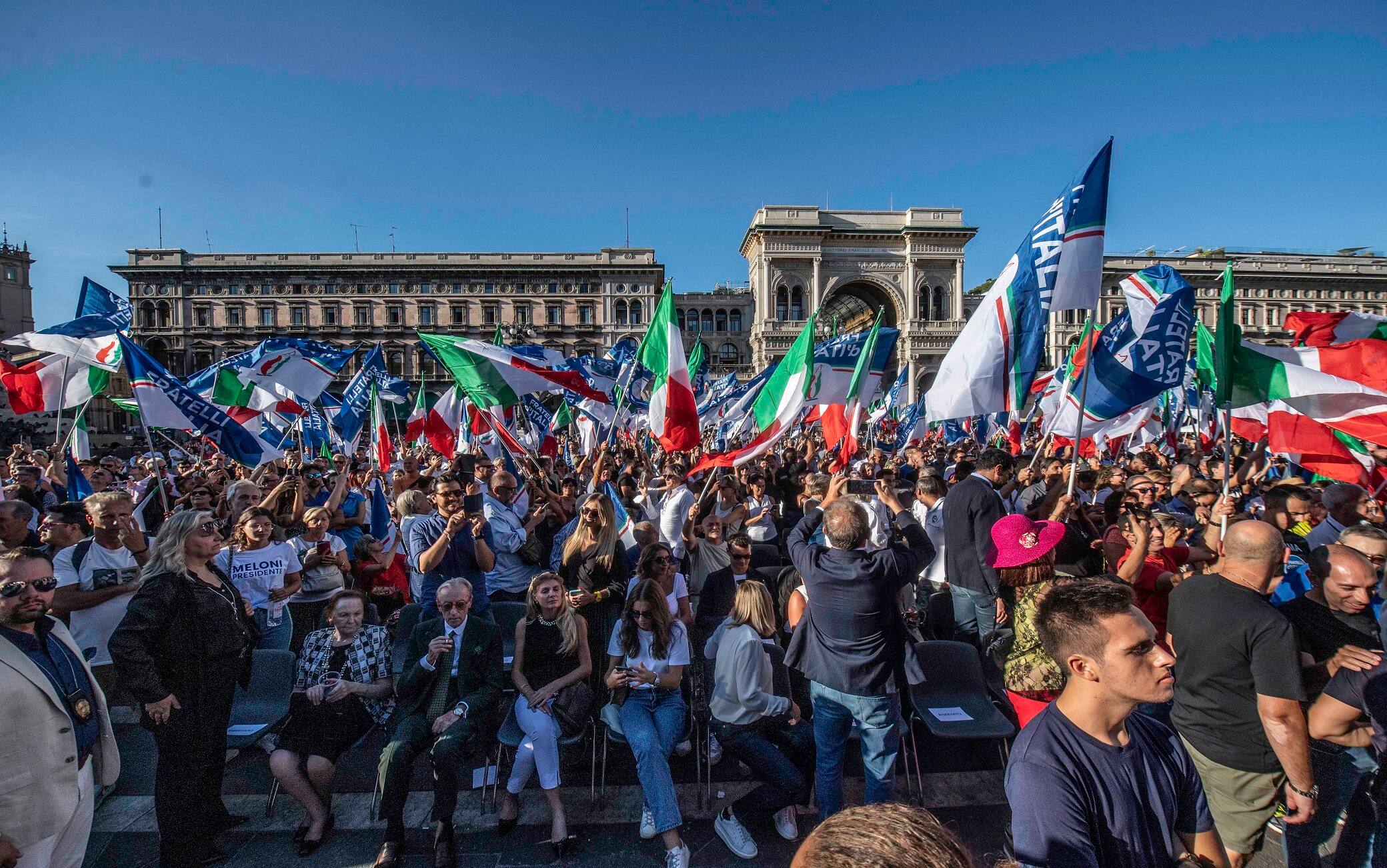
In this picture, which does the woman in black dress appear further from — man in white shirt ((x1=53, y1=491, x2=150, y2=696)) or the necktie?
man in white shirt ((x1=53, y1=491, x2=150, y2=696))

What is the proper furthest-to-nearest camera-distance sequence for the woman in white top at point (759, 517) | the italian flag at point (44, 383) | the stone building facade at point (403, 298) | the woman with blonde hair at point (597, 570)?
the stone building facade at point (403, 298)
the italian flag at point (44, 383)
the woman in white top at point (759, 517)
the woman with blonde hair at point (597, 570)

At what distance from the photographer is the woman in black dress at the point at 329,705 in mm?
3672

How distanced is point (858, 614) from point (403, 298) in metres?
62.5

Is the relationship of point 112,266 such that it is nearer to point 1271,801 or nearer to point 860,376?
point 860,376

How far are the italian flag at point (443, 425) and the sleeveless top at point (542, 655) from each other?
828 centimetres

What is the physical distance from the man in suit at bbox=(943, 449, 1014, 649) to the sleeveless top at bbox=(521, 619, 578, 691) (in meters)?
3.00

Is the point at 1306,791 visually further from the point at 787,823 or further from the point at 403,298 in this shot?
the point at 403,298

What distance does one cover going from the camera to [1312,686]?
117 inches

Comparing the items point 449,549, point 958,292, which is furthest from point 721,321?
point 449,549

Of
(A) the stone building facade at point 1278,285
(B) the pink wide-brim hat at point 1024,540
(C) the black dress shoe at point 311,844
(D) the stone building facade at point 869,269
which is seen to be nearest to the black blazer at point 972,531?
(B) the pink wide-brim hat at point 1024,540

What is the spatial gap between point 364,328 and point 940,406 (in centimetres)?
6157

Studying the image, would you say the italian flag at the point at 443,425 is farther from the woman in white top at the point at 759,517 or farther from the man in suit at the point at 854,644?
the man in suit at the point at 854,644

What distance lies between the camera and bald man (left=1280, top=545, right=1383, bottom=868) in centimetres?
276

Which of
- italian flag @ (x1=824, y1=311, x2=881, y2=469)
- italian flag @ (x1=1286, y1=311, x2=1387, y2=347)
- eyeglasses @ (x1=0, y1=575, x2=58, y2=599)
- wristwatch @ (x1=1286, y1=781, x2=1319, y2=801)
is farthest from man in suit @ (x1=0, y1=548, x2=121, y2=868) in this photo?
italian flag @ (x1=1286, y1=311, x2=1387, y2=347)
